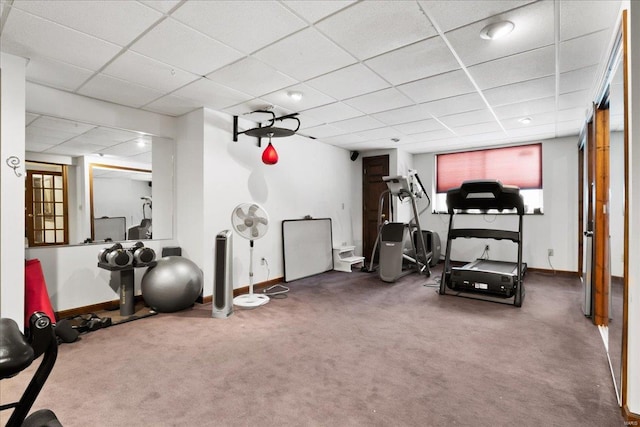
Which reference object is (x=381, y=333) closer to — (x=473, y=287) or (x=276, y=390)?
(x=276, y=390)

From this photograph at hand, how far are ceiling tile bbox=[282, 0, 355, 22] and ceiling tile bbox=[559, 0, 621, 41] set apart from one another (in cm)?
140

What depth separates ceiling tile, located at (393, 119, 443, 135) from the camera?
4734mm

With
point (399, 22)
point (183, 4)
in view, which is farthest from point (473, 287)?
point (183, 4)

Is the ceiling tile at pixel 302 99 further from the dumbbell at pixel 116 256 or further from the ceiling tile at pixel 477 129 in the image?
the ceiling tile at pixel 477 129

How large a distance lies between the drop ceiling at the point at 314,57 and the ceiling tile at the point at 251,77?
0.02m

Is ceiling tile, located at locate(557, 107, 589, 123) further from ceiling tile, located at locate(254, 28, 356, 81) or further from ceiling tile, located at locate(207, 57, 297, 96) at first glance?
ceiling tile, located at locate(207, 57, 297, 96)

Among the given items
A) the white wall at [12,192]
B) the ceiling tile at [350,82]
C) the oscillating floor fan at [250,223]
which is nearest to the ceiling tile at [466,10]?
the ceiling tile at [350,82]

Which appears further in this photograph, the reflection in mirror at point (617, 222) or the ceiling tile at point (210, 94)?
the ceiling tile at point (210, 94)

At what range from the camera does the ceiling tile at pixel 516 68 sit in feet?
8.92

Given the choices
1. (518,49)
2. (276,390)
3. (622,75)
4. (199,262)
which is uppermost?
(518,49)

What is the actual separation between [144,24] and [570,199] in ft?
21.6

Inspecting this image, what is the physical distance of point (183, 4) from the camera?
2.07 metres

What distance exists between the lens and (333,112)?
4.27 m

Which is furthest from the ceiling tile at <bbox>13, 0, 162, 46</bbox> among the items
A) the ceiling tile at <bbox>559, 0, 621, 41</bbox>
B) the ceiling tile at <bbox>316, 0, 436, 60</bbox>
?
the ceiling tile at <bbox>559, 0, 621, 41</bbox>
